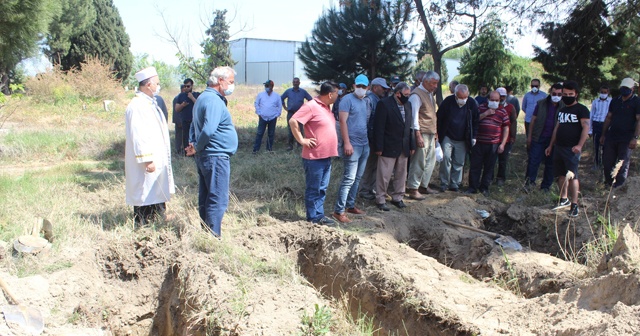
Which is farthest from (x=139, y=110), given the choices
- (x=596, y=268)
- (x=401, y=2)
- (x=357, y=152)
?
(x=401, y=2)

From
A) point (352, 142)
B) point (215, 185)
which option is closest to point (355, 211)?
point (352, 142)

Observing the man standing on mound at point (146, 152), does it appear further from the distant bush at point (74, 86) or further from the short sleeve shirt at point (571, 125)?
the distant bush at point (74, 86)

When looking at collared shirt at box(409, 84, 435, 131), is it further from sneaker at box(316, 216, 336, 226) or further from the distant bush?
the distant bush

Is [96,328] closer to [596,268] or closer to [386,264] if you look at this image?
[386,264]

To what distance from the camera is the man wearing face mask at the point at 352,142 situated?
641 centimetres

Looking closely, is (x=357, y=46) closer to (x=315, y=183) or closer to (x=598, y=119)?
(x=598, y=119)

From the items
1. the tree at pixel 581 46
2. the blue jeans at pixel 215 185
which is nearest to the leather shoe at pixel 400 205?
the blue jeans at pixel 215 185

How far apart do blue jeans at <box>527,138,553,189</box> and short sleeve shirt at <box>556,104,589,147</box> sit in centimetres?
165

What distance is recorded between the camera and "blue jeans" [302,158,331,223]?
5.93 meters

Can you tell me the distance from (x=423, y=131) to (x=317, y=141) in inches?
99.3

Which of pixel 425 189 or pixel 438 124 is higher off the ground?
pixel 438 124

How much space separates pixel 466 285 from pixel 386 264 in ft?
2.46

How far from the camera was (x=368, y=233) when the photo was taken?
5.81 metres

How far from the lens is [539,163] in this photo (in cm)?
867
